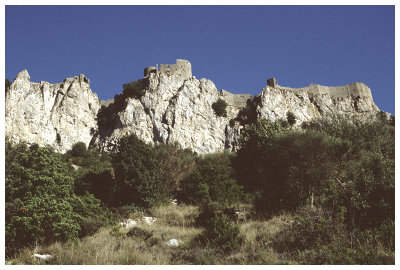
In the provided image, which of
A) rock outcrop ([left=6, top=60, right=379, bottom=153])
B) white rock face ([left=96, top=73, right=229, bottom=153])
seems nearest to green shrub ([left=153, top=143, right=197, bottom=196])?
white rock face ([left=96, top=73, right=229, bottom=153])

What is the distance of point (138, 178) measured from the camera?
48.2 feet

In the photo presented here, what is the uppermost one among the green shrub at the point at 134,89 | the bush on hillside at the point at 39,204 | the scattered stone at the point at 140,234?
the green shrub at the point at 134,89

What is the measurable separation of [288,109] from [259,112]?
6.76 meters

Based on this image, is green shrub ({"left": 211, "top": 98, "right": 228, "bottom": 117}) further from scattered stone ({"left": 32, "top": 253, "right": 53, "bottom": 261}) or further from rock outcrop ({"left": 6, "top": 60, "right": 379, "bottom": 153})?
scattered stone ({"left": 32, "top": 253, "right": 53, "bottom": 261})

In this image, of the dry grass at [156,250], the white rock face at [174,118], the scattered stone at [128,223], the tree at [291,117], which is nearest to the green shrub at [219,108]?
the white rock face at [174,118]

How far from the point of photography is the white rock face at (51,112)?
48250 mm

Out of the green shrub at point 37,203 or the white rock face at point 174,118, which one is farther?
the white rock face at point 174,118

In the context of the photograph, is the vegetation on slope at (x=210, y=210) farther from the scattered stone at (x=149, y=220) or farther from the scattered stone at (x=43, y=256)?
the scattered stone at (x=149, y=220)

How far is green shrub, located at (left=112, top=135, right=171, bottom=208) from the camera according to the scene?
1459cm

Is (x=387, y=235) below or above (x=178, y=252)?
above

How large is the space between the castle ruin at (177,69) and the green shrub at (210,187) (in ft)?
148

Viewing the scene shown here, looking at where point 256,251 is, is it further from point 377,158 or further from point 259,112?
point 259,112

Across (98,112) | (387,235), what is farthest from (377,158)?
(98,112)

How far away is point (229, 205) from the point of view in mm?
14367
